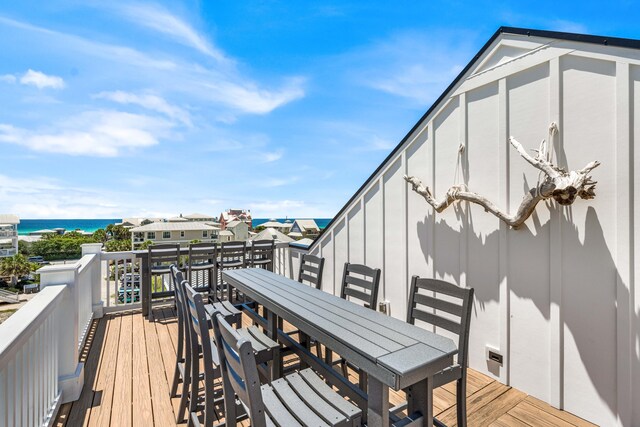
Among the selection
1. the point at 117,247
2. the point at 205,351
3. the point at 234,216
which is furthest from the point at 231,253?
the point at 234,216

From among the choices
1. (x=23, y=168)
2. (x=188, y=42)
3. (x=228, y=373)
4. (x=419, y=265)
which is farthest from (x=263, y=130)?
(x=23, y=168)

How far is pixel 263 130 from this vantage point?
9.66m

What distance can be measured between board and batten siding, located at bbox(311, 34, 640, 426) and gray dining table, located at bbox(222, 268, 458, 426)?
1380 millimetres

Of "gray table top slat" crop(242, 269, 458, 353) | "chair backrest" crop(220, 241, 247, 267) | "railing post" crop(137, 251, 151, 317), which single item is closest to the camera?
"gray table top slat" crop(242, 269, 458, 353)

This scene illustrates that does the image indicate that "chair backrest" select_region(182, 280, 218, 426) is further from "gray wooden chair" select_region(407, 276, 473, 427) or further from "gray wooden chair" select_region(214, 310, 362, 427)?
"gray wooden chair" select_region(407, 276, 473, 427)

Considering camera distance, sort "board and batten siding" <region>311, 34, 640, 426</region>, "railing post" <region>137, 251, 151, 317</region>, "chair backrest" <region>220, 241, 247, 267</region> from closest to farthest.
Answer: "board and batten siding" <region>311, 34, 640, 426</region> < "railing post" <region>137, 251, 151, 317</region> < "chair backrest" <region>220, 241, 247, 267</region>

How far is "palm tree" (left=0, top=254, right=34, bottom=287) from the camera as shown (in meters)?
21.9

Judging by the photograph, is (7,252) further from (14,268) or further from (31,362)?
(31,362)

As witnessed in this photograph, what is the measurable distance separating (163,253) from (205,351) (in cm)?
324

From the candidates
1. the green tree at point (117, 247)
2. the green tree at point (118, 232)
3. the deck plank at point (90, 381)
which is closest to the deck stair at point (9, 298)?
the green tree at point (117, 247)

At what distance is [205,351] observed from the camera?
148cm

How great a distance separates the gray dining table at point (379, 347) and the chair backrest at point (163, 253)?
2.93 metres

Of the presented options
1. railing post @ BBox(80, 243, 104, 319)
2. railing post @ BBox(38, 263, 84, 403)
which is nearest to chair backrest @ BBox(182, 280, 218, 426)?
railing post @ BBox(38, 263, 84, 403)

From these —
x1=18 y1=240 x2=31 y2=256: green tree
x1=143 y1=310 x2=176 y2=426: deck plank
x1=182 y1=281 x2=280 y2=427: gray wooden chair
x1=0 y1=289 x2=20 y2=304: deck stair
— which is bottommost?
x1=0 y1=289 x2=20 y2=304: deck stair
